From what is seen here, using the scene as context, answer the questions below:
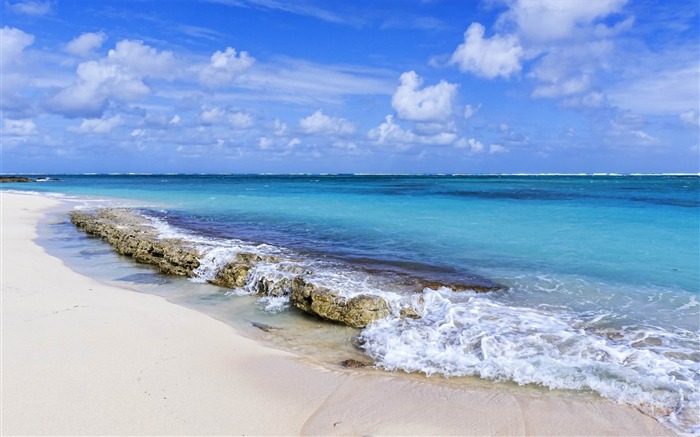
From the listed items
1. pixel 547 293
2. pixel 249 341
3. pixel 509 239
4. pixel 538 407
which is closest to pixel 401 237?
pixel 509 239

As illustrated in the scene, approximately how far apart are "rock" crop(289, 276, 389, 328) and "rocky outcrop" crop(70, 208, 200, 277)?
378 cm

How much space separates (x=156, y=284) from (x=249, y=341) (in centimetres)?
429

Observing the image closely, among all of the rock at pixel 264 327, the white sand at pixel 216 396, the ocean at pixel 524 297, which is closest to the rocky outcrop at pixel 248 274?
the ocean at pixel 524 297

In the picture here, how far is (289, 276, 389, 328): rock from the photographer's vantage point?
265 inches

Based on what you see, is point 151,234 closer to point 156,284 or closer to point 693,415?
point 156,284

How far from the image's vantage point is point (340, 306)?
6949 mm

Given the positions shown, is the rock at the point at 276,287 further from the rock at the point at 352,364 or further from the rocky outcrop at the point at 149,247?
the rock at the point at 352,364

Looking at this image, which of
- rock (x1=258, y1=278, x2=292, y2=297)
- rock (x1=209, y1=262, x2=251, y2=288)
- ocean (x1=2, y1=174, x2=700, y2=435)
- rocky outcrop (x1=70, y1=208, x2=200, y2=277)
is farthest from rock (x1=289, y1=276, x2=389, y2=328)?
rocky outcrop (x1=70, y1=208, x2=200, y2=277)

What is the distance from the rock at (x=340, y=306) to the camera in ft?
22.1

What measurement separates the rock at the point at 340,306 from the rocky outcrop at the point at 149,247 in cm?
378

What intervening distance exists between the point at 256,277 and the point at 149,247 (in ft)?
14.3

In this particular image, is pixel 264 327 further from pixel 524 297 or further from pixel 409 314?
pixel 524 297

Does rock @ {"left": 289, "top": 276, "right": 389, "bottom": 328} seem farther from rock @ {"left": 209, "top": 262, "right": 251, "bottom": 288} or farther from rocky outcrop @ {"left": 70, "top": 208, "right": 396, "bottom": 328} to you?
rock @ {"left": 209, "top": 262, "right": 251, "bottom": 288}

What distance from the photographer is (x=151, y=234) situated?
13.9 m
